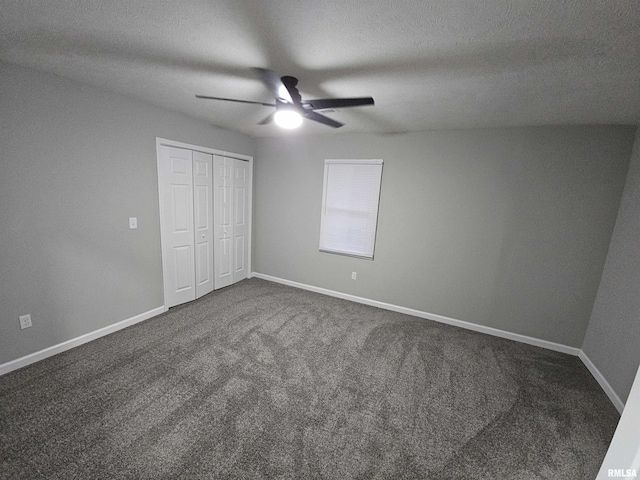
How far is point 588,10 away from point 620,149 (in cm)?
220

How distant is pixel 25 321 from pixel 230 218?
95.4 inches

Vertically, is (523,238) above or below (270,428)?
above

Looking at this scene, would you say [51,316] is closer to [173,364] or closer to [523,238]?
[173,364]

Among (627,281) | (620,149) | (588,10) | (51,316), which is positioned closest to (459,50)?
(588,10)

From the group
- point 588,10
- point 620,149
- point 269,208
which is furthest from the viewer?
point 269,208

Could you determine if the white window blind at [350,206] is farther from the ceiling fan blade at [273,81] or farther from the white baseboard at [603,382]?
the white baseboard at [603,382]

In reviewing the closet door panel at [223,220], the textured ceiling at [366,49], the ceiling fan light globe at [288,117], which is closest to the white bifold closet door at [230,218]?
the closet door panel at [223,220]

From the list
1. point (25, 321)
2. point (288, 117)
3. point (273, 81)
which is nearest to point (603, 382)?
point (288, 117)

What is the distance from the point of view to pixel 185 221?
10.9ft

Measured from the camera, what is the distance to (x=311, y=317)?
3.27 meters

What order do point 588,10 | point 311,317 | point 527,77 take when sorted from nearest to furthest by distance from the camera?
point 588,10 → point 527,77 → point 311,317

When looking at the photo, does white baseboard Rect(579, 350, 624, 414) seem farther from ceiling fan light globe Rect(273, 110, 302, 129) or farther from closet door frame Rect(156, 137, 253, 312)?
closet door frame Rect(156, 137, 253, 312)

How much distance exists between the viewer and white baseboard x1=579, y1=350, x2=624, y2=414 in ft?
6.78

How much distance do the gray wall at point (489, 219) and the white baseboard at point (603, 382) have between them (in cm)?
19
